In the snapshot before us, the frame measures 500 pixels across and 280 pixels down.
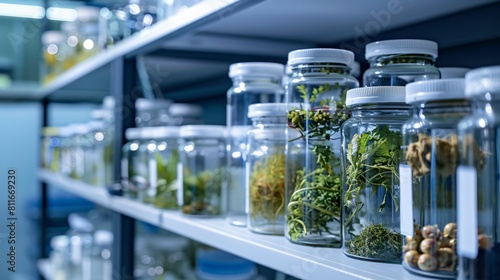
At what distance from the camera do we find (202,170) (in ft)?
3.53

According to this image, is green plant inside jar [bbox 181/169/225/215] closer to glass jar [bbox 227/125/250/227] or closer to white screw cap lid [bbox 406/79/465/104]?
glass jar [bbox 227/125/250/227]

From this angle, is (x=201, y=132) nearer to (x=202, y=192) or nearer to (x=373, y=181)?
(x=202, y=192)

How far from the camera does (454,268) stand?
1.62 feet

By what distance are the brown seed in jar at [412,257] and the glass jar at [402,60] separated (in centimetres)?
23

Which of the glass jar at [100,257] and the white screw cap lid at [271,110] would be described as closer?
the white screw cap lid at [271,110]

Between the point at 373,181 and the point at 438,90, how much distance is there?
0.14m

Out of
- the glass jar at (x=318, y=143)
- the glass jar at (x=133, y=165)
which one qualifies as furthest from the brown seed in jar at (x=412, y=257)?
the glass jar at (x=133, y=165)

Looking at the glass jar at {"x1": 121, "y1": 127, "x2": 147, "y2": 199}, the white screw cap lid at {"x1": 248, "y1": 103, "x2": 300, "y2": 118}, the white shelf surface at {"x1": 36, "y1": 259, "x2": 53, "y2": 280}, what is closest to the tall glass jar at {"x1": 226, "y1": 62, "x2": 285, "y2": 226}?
the white screw cap lid at {"x1": 248, "y1": 103, "x2": 300, "y2": 118}

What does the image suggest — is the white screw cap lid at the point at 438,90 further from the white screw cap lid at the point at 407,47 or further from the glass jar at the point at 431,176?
the white screw cap lid at the point at 407,47

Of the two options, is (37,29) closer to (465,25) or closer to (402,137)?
(465,25)

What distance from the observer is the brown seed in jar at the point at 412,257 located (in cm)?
52

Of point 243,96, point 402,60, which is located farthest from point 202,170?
point 402,60

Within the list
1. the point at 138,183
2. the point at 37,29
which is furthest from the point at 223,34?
the point at 37,29

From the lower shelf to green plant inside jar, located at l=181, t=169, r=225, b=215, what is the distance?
3 centimetres
